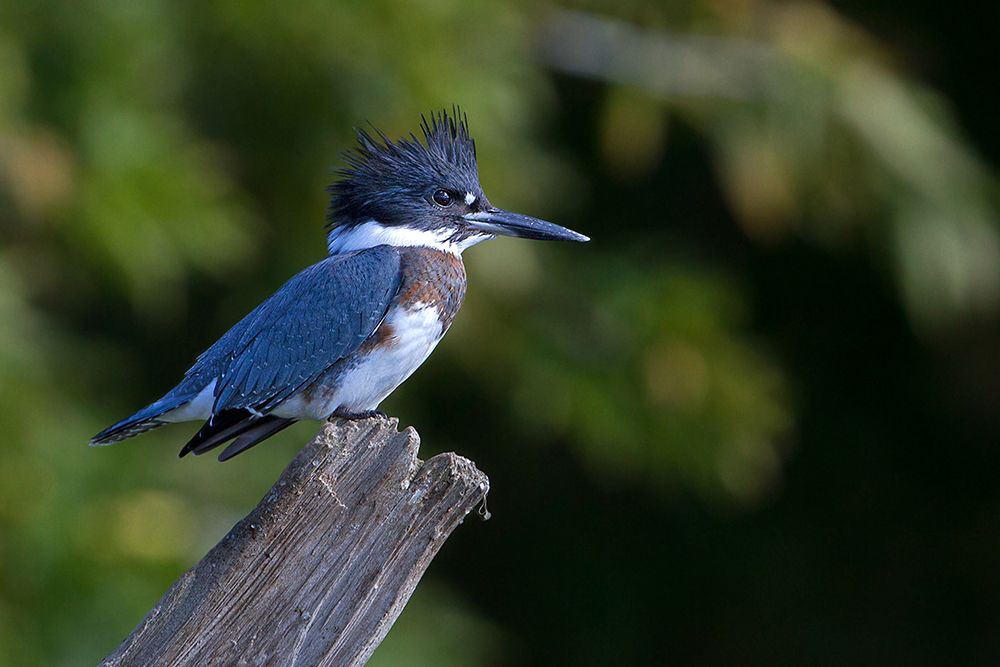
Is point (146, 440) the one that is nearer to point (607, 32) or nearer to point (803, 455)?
point (607, 32)

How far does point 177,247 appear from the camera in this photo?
527 centimetres

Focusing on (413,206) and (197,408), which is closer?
(197,408)

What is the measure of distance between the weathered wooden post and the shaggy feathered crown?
54.0 inches

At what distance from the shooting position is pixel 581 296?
6.19 meters

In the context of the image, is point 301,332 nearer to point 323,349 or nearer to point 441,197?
point 323,349

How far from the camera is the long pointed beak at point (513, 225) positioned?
3.46 meters

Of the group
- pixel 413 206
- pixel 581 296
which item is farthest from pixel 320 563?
pixel 581 296

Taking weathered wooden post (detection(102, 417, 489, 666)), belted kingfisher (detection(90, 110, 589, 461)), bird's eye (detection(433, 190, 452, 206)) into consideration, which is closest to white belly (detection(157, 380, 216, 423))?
belted kingfisher (detection(90, 110, 589, 461))

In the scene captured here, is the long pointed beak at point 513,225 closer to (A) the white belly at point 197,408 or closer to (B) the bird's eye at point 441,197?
(B) the bird's eye at point 441,197

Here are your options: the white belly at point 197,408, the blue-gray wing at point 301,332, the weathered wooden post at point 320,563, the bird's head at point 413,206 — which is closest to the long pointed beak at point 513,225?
the bird's head at point 413,206

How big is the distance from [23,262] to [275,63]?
50.5 inches

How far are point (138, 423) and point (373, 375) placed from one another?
54cm

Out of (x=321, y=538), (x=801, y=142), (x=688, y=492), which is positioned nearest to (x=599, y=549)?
(x=688, y=492)

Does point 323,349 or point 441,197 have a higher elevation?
point 441,197
